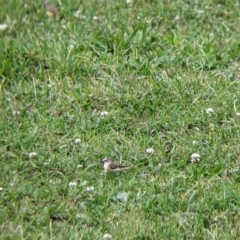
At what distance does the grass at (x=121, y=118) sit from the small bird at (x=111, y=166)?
5 centimetres

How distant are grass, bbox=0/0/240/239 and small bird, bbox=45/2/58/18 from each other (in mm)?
55

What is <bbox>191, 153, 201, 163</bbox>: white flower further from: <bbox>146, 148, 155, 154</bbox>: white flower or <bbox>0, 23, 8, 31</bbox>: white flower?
<bbox>0, 23, 8, 31</bbox>: white flower

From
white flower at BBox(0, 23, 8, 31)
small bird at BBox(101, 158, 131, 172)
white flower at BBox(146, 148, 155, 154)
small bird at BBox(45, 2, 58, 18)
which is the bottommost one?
small bird at BBox(45, 2, 58, 18)

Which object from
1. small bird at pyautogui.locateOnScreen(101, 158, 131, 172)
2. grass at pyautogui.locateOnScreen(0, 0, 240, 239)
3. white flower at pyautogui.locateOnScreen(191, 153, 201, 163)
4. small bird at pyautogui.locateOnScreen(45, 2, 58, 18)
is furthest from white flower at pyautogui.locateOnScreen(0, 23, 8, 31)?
white flower at pyautogui.locateOnScreen(191, 153, 201, 163)

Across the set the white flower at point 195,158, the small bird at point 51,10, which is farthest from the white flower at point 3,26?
the white flower at point 195,158

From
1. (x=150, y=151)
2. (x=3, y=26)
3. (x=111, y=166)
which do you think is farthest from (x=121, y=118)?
(x=3, y=26)

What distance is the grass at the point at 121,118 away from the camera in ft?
15.8

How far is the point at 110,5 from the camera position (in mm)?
7223

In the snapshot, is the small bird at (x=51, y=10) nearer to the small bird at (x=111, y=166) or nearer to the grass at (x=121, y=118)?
the grass at (x=121, y=118)

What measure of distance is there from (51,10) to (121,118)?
6.16 feet

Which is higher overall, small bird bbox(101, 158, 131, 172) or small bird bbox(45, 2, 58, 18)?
small bird bbox(101, 158, 131, 172)

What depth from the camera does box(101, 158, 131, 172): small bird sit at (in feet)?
17.1

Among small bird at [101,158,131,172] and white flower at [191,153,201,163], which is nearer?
small bird at [101,158,131,172]

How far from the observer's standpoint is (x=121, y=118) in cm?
579
